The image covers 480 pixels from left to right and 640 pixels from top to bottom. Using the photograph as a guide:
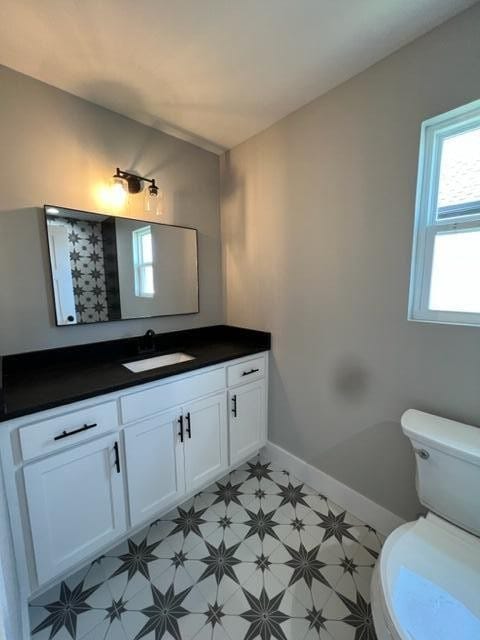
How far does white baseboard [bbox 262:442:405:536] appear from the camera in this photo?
4.84 ft

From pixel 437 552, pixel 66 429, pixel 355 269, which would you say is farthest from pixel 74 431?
pixel 355 269

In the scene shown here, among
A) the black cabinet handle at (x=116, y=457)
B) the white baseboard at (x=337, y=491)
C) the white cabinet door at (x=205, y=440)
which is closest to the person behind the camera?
the black cabinet handle at (x=116, y=457)

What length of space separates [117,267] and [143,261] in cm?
18

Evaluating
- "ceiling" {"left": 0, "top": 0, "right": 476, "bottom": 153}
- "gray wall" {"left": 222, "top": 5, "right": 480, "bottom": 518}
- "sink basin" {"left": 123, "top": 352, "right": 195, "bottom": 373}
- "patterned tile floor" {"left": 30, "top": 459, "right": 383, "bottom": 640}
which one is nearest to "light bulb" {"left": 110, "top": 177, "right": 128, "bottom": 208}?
"ceiling" {"left": 0, "top": 0, "right": 476, "bottom": 153}

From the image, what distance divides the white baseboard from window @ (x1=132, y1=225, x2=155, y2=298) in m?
1.48

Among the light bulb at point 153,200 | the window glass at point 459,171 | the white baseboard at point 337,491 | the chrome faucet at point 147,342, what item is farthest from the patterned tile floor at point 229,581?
the light bulb at point 153,200

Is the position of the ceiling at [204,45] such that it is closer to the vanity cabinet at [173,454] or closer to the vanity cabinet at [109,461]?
the vanity cabinet at [109,461]

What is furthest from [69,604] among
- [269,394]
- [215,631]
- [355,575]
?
[269,394]

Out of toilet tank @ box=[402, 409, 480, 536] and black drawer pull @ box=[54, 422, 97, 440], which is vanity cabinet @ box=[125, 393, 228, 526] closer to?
black drawer pull @ box=[54, 422, 97, 440]

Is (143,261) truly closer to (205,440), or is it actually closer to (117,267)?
(117,267)

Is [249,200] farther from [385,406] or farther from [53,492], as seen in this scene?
[53,492]

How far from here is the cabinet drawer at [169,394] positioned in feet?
4.34

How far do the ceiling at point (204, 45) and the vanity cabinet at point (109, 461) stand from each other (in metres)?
1.58

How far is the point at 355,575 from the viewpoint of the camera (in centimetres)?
128
